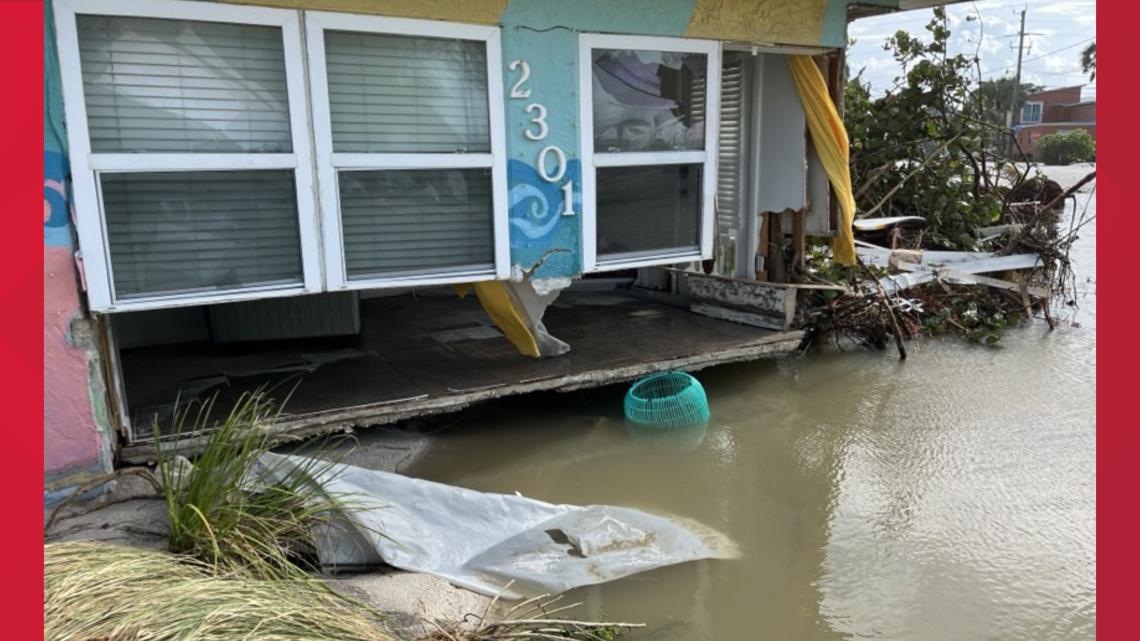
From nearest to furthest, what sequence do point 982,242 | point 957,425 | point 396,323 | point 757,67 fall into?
point 957,425 → point 757,67 → point 396,323 → point 982,242

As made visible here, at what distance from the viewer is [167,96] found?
12.3ft

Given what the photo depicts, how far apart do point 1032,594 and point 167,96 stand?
474cm

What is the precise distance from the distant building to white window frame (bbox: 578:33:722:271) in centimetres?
4827

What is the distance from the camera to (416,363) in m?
5.56

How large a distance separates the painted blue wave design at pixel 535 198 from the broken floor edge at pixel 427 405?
1026 mm

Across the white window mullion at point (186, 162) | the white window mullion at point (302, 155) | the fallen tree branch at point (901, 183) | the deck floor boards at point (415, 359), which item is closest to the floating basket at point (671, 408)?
the deck floor boards at point (415, 359)

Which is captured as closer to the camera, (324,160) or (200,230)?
(200,230)

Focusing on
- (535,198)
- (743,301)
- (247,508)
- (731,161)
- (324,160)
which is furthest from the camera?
(731,161)

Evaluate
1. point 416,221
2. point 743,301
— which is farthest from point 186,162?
point 743,301

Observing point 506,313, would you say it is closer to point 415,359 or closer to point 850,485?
point 415,359

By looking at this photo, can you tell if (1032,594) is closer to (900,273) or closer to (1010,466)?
(1010,466)

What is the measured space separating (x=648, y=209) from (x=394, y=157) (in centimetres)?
195

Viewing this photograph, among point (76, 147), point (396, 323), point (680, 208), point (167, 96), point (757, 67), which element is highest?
point (757, 67)

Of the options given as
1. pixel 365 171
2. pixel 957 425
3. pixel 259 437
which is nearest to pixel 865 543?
pixel 957 425
